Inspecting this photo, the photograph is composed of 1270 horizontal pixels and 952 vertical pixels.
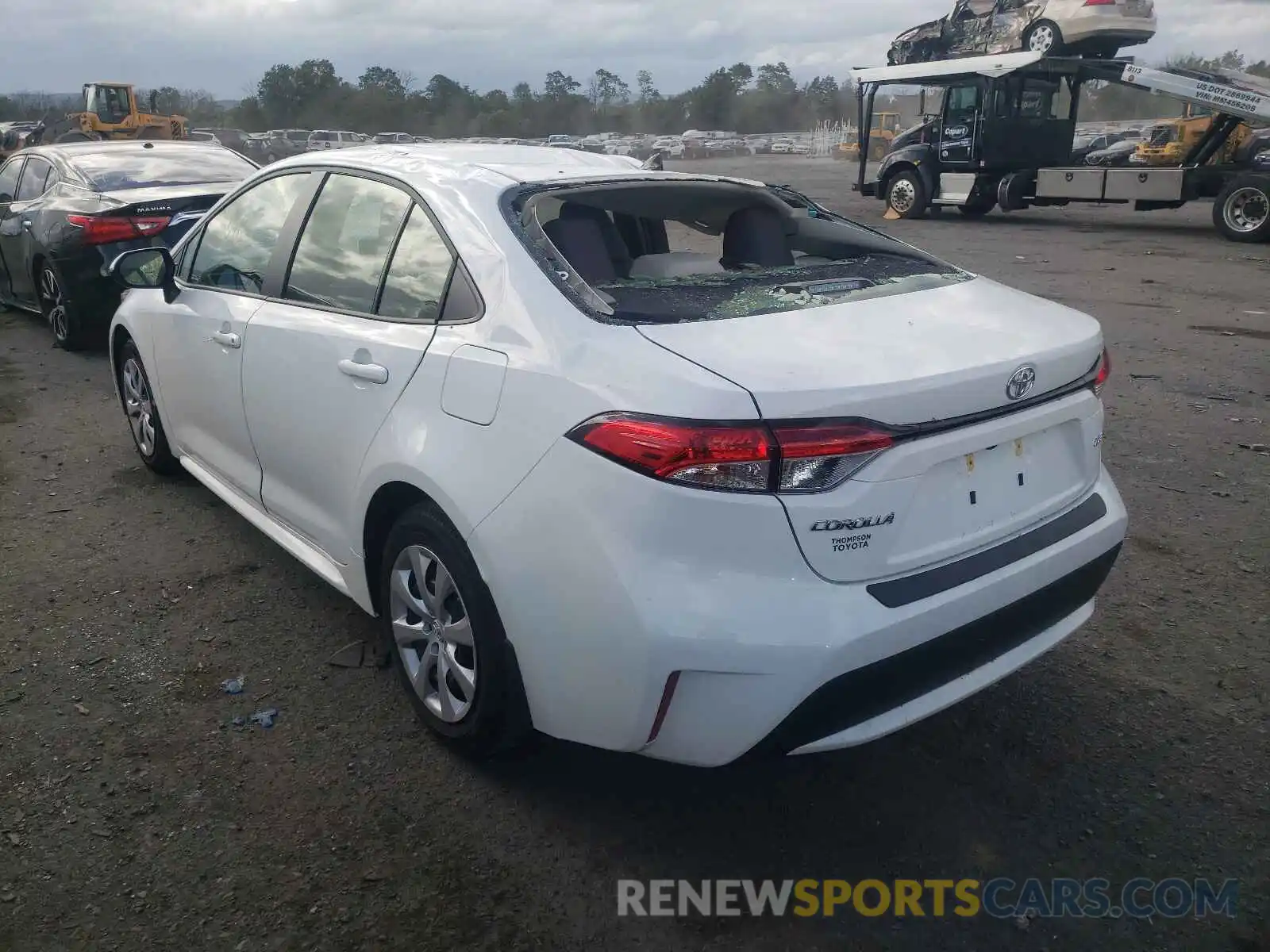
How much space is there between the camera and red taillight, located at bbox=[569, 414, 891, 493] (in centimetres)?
212

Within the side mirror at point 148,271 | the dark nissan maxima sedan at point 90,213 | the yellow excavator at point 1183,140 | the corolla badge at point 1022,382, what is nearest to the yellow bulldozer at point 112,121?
the dark nissan maxima sedan at point 90,213

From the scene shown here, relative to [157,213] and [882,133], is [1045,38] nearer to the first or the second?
[882,133]

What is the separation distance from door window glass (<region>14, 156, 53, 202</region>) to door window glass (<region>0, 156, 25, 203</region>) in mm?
164

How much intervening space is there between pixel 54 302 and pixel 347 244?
20.5ft

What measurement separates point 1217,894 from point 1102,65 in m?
17.8

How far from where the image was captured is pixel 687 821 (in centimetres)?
267

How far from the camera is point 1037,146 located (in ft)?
59.1

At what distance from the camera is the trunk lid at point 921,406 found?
2.18 m

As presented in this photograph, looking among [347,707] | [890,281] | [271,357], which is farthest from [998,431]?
[271,357]

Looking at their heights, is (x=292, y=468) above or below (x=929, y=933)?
above

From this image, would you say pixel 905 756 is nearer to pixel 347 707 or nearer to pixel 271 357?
pixel 347 707

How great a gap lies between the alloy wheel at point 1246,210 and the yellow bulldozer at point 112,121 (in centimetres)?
2964

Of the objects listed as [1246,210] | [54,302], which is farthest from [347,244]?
[1246,210]

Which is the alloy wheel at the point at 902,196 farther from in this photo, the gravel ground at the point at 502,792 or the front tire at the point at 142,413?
the front tire at the point at 142,413
